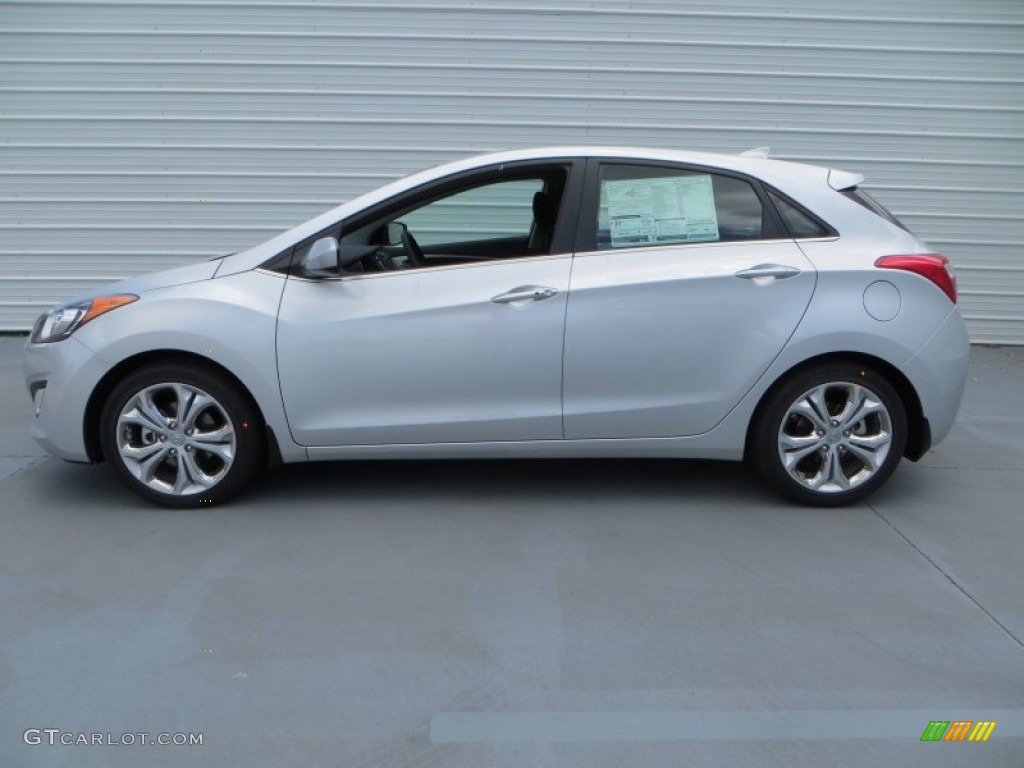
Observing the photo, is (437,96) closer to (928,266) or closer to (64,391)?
(64,391)

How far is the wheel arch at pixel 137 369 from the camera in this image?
4676 mm

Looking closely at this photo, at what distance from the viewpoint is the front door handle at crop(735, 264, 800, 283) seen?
15.2 feet

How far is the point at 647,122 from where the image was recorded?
827cm

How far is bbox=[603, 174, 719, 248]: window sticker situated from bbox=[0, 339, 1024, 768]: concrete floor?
1238mm

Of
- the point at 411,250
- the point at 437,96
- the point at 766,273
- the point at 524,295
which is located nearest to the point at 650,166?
the point at 766,273

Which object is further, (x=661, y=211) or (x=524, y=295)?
(x=661, y=211)

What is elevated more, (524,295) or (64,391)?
(524,295)

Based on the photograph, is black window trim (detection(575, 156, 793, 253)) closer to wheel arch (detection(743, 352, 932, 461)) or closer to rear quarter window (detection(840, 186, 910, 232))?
rear quarter window (detection(840, 186, 910, 232))

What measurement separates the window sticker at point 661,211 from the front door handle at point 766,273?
0.78 feet

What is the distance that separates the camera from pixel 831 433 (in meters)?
4.74

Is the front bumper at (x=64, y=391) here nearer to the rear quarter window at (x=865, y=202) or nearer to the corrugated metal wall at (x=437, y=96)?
the rear quarter window at (x=865, y=202)

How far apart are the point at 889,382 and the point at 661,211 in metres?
1.29

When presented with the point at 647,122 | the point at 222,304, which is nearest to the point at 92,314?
the point at 222,304

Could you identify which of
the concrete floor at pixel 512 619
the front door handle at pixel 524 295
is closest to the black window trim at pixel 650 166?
the front door handle at pixel 524 295
